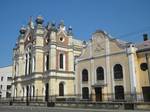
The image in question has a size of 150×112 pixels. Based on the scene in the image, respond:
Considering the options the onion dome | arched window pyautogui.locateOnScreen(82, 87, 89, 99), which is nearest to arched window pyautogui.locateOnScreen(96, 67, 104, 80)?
arched window pyautogui.locateOnScreen(82, 87, 89, 99)

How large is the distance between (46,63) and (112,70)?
20.0 metres

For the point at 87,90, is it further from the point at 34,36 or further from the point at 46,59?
the point at 34,36

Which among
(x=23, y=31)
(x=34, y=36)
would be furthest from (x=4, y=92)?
(x=34, y=36)

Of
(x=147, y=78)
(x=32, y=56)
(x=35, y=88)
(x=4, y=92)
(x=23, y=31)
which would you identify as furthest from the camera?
(x=4, y=92)

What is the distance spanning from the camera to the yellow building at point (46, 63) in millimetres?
53531

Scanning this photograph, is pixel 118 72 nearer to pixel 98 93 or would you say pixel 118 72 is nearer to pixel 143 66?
pixel 143 66

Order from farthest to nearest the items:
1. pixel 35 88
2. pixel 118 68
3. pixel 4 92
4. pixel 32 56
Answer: pixel 4 92, pixel 32 56, pixel 35 88, pixel 118 68

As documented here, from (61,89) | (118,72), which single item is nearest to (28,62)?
(61,89)

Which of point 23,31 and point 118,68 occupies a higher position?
point 23,31

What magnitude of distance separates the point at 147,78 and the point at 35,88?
27275mm

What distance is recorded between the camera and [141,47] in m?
38.8

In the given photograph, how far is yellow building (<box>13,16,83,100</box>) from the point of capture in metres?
53.5

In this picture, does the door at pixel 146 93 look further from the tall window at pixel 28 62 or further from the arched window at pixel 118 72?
the tall window at pixel 28 62

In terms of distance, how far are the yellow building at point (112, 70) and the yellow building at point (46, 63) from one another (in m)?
8.41
